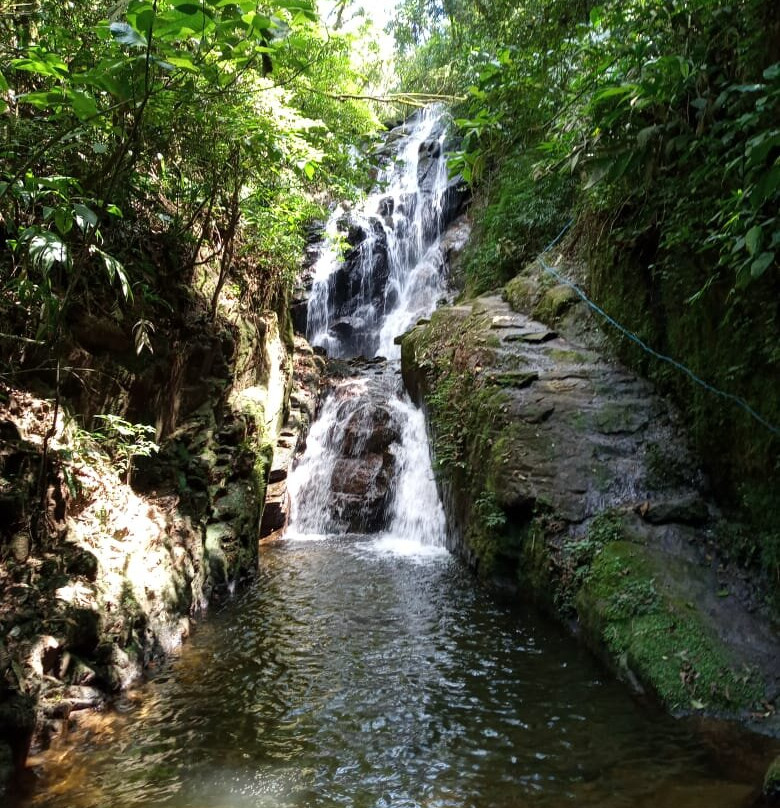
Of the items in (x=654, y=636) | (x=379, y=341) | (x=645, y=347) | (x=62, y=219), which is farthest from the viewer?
(x=379, y=341)

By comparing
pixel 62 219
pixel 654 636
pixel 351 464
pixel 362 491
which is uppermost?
pixel 62 219

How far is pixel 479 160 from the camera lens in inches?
154

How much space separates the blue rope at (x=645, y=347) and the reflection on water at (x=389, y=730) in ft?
7.67

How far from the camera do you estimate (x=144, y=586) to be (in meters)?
4.98

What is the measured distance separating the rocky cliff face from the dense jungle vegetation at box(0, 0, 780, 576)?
482 mm

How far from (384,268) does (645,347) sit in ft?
36.9

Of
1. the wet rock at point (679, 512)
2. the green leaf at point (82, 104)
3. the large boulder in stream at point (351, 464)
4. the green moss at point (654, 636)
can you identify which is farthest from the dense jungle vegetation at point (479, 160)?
the large boulder in stream at point (351, 464)

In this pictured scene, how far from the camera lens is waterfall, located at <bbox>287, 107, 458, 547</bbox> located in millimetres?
9883

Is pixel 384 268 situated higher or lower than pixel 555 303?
higher

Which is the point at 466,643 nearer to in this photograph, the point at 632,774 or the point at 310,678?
the point at 310,678

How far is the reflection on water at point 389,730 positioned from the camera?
3.25m

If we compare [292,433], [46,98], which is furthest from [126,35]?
[292,433]

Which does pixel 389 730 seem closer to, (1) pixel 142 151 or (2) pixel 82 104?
(2) pixel 82 104

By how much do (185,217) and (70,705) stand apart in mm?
5139
